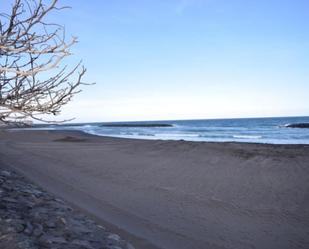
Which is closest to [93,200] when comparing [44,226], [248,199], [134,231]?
[134,231]

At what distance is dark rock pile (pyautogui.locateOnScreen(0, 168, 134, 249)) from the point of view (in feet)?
13.5

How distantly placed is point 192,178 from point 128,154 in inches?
229

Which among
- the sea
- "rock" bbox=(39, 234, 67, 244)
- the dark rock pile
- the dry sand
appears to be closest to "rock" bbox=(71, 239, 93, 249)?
the dark rock pile

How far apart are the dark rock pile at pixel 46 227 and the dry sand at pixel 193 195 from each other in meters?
0.52

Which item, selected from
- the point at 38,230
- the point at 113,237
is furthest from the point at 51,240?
the point at 113,237

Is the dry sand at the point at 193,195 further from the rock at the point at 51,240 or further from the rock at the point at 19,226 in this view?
the rock at the point at 19,226

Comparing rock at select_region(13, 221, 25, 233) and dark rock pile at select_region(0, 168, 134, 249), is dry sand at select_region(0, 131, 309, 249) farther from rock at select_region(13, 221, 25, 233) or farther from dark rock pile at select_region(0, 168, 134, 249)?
rock at select_region(13, 221, 25, 233)

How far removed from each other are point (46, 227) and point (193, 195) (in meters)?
3.82

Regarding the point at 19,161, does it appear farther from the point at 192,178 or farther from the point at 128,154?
the point at 192,178

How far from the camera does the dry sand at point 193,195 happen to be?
5393 millimetres

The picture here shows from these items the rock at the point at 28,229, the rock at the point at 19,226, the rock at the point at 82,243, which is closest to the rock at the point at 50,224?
the rock at the point at 28,229

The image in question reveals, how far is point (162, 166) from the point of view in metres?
11.3

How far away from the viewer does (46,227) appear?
4.73 m

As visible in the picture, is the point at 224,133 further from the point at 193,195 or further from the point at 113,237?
the point at 113,237
